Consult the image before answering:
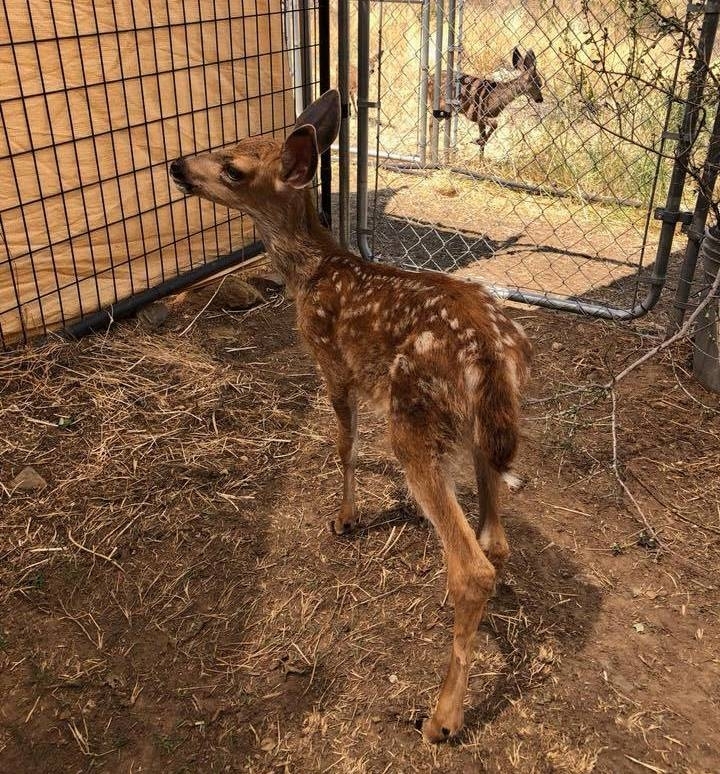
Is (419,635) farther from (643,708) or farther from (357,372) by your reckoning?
(357,372)

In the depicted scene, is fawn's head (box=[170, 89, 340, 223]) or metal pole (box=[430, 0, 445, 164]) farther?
metal pole (box=[430, 0, 445, 164])

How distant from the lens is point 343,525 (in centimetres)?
349

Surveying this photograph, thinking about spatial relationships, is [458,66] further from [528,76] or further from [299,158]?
[299,158]

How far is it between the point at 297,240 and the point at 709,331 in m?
2.35

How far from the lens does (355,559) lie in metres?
3.38

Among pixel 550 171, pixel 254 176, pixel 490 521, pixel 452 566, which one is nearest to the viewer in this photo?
pixel 452 566

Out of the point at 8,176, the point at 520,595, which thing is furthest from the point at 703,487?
the point at 8,176

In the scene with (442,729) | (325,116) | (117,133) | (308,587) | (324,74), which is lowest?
(308,587)

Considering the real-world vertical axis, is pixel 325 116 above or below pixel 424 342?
above

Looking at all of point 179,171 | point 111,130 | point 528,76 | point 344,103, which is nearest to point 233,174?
point 179,171

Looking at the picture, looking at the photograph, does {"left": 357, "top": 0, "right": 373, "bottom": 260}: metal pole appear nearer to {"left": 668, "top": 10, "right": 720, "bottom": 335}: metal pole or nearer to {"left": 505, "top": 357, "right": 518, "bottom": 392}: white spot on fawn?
{"left": 668, "top": 10, "right": 720, "bottom": 335}: metal pole

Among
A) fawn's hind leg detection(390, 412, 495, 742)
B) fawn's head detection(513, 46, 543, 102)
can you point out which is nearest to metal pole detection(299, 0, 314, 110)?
fawn's head detection(513, 46, 543, 102)

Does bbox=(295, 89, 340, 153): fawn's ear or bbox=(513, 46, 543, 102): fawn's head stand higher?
bbox=(295, 89, 340, 153): fawn's ear

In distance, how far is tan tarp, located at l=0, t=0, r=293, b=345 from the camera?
4.41 m
